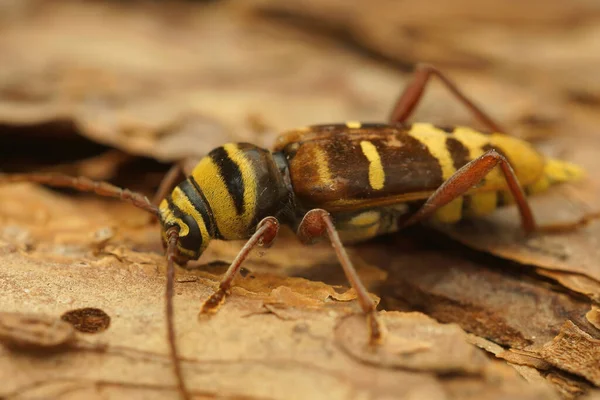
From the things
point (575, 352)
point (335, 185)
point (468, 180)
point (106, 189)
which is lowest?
point (575, 352)

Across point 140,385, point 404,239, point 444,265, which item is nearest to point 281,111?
point 404,239

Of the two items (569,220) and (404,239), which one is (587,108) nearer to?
(569,220)

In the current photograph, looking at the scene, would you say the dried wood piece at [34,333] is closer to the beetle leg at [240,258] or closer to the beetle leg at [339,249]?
the beetle leg at [240,258]

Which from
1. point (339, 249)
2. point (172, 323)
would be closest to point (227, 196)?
point (339, 249)

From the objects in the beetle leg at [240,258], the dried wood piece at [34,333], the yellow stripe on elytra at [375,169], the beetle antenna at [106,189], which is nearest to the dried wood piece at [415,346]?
the beetle leg at [240,258]

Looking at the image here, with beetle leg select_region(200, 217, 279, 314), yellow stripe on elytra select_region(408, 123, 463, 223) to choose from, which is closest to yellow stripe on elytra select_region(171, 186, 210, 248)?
beetle leg select_region(200, 217, 279, 314)

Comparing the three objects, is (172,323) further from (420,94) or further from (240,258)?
(420,94)
